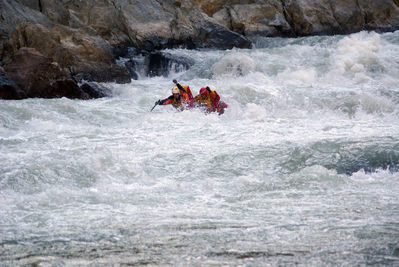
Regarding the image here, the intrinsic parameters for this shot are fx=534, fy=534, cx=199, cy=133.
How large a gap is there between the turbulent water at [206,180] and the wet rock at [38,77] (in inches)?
21.7

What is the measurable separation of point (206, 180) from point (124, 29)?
37.9 ft

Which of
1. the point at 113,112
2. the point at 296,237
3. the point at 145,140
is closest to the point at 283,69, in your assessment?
the point at 113,112

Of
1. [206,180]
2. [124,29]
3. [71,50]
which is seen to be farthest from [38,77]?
[206,180]

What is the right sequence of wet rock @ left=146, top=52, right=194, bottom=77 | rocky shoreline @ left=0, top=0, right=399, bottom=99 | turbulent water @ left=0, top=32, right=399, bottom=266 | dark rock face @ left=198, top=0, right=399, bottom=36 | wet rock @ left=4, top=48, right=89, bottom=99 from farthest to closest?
dark rock face @ left=198, top=0, right=399, bottom=36
wet rock @ left=146, top=52, right=194, bottom=77
rocky shoreline @ left=0, top=0, right=399, bottom=99
wet rock @ left=4, top=48, right=89, bottom=99
turbulent water @ left=0, top=32, right=399, bottom=266

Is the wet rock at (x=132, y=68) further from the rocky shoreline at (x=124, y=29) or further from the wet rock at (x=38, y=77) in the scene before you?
the wet rock at (x=38, y=77)

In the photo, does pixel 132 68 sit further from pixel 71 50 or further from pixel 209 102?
pixel 209 102

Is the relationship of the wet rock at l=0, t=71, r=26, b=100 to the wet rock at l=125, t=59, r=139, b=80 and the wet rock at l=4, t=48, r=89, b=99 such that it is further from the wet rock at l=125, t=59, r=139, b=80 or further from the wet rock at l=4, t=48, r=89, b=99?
the wet rock at l=125, t=59, r=139, b=80

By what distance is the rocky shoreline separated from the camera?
11.2 metres

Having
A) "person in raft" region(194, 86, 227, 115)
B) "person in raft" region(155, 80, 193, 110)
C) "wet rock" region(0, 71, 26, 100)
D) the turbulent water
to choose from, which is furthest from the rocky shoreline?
"person in raft" region(194, 86, 227, 115)

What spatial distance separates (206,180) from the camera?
5887mm

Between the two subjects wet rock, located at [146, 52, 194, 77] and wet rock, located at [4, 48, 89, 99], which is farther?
wet rock, located at [146, 52, 194, 77]

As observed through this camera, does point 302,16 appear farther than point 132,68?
Yes

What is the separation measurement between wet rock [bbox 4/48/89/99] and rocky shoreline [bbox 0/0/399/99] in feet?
0.07

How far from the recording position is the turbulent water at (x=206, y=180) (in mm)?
3656
